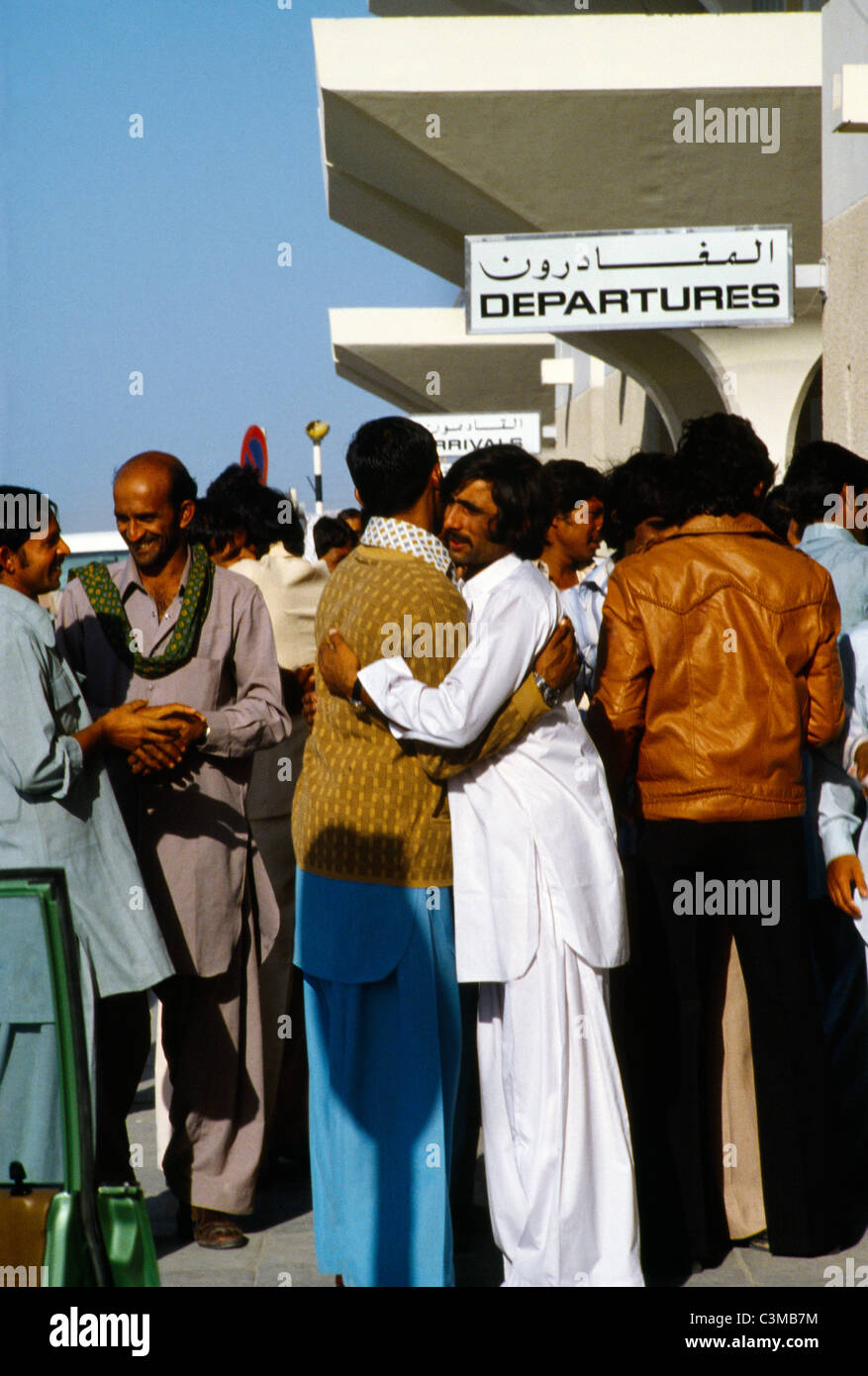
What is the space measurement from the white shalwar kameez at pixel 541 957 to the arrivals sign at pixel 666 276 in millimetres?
6867

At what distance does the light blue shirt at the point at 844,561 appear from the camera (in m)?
4.90

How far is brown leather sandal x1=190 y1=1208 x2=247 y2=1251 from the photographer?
14.5 feet

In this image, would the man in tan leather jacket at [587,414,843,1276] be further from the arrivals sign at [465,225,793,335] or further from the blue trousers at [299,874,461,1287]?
the arrivals sign at [465,225,793,335]

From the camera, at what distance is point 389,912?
3.69 m

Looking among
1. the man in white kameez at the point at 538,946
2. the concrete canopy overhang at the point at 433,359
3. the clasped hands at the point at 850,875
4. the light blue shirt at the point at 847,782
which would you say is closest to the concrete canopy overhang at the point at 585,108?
the light blue shirt at the point at 847,782

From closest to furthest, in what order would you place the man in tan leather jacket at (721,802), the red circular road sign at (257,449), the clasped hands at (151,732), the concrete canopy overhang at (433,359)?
the clasped hands at (151,732) < the man in tan leather jacket at (721,802) < the red circular road sign at (257,449) < the concrete canopy overhang at (433,359)

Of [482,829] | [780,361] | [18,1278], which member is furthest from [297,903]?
[780,361]

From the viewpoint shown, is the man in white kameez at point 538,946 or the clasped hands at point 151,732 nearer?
the man in white kameez at point 538,946

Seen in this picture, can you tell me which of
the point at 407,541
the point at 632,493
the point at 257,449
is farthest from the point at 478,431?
the point at 407,541

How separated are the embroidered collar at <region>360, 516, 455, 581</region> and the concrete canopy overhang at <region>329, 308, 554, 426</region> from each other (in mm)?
19109

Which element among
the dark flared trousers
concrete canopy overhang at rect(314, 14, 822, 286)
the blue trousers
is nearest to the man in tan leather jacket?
the dark flared trousers

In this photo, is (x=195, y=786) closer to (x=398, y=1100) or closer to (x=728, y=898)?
(x=398, y=1100)

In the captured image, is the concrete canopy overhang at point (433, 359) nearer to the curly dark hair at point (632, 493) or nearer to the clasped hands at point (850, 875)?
the curly dark hair at point (632, 493)

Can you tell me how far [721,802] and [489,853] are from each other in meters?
0.73
